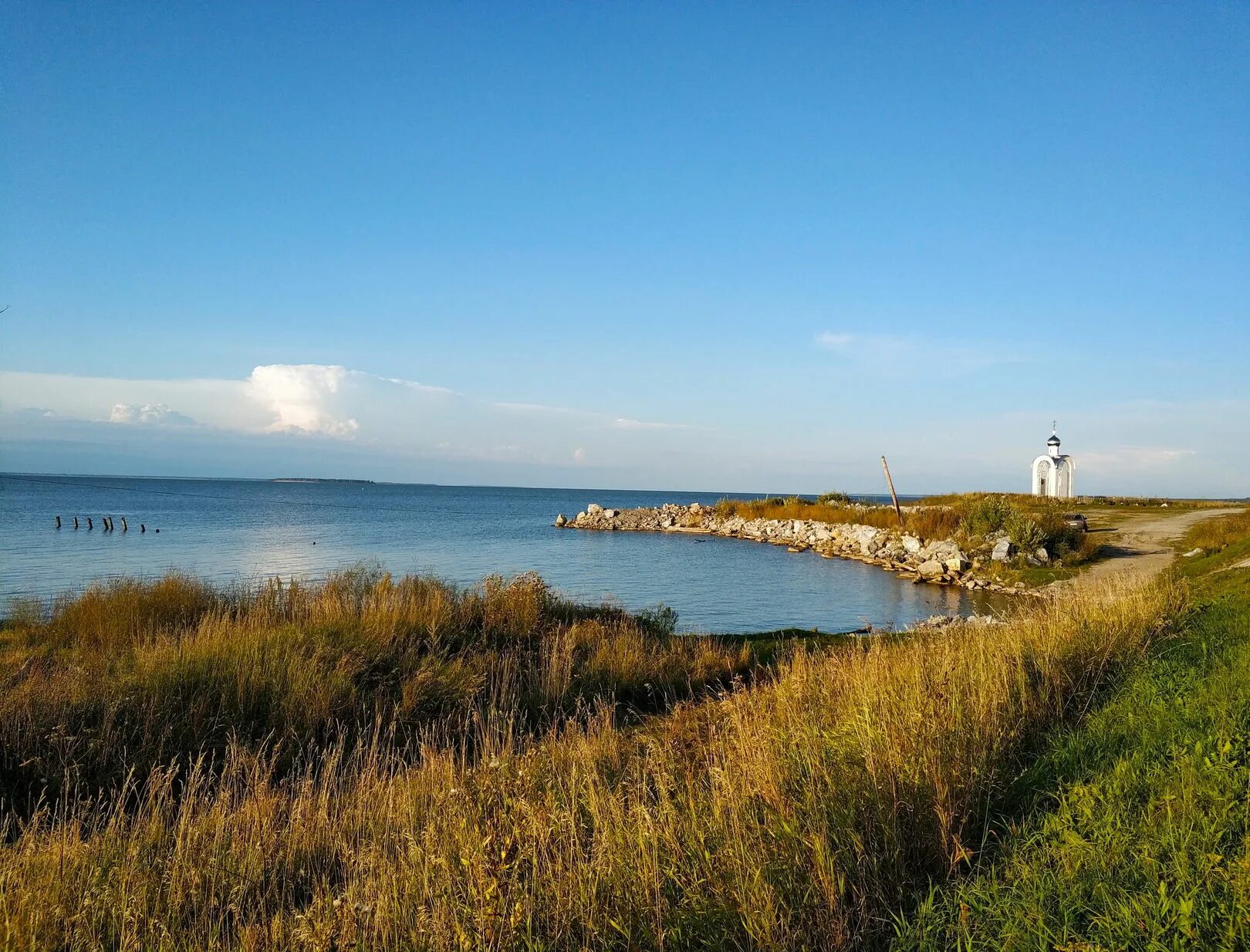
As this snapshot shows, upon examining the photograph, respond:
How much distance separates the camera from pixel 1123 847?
3789mm

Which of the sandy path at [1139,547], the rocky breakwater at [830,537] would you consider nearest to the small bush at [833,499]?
the rocky breakwater at [830,537]

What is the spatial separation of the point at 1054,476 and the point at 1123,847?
196ft

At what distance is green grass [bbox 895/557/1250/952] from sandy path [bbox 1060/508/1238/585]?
511 inches

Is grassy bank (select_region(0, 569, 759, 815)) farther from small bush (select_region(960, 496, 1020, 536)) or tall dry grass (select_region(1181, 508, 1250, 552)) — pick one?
small bush (select_region(960, 496, 1020, 536))

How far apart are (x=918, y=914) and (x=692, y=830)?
1.09 metres

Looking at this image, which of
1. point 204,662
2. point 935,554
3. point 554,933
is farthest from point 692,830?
point 935,554

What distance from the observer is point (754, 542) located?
142 feet

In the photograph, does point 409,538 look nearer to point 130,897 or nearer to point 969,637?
point 969,637

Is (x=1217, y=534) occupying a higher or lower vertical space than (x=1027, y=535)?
higher

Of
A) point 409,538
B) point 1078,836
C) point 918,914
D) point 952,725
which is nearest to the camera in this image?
point 918,914

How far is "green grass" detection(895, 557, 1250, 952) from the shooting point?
3213 mm

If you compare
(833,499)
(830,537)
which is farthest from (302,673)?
(833,499)

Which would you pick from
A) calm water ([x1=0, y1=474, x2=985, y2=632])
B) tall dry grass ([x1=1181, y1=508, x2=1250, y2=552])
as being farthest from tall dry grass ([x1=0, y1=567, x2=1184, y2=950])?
tall dry grass ([x1=1181, y1=508, x2=1250, y2=552])

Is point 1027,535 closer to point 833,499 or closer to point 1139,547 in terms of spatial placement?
point 1139,547
